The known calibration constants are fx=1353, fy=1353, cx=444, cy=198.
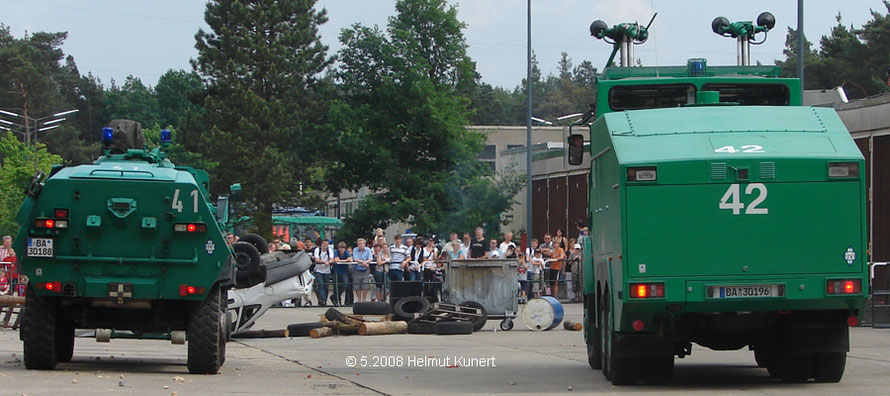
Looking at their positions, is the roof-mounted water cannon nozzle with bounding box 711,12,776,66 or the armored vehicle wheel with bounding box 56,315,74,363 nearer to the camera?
the armored vehicle wheel with bounding box 56,315,74,363

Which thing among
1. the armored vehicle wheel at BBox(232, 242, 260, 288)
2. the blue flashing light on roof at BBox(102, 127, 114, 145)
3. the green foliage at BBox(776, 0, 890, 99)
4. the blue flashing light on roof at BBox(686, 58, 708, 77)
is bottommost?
the armored vehicle wheel at BBox(232, 242, 260, 288)

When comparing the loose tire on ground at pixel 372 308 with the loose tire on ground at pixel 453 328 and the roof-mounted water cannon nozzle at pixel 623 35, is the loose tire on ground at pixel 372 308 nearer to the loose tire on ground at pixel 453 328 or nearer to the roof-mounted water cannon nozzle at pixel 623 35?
the loose tire on ground at pixel 453 328

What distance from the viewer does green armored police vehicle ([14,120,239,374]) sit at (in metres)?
13.9

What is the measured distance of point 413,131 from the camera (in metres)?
57.2

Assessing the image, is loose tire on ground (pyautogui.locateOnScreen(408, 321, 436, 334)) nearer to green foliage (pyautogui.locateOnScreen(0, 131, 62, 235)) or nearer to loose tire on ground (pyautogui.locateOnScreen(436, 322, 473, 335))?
loose tire on ground (pyautogui.locateOnScreen(436, 322, 473, 335))

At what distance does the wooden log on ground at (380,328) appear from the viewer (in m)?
22.1

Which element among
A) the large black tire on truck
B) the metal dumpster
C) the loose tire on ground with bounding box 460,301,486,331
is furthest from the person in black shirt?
the large black tire on truck

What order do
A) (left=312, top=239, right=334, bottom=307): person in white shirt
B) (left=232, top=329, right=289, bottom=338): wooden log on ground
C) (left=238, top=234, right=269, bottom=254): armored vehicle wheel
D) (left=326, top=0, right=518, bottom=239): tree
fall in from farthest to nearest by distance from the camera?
(left=326, top=0, right=518, bottom=239): tree → (left=312, top=239, right=334, bottom=307): person in white shirt → (left=232, top=329, right=289, bottom=338): wooden log on ground → (left=238, top=234, right=269, bottom=254): armored vehicle wheel

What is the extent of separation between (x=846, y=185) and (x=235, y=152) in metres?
57.7

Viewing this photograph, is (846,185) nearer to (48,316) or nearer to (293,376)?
(293,376)

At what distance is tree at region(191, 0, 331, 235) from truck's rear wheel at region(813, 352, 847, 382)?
179ft

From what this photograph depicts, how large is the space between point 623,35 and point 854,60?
67.3m

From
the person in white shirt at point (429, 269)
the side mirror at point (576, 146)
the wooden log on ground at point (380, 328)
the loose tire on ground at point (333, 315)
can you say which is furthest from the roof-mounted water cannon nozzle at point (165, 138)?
the person in white shirt at point (429, 269)

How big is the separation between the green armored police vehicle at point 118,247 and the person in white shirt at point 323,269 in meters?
18.3
